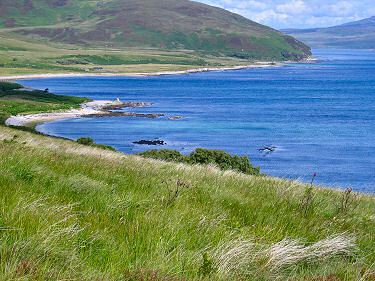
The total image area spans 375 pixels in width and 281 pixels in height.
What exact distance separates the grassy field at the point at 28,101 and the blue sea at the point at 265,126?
1146 centimetres

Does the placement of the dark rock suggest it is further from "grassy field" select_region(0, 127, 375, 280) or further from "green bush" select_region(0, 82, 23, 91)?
"green bush" select_region(0, 82, 23, 91)

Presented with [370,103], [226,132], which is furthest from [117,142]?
[370,103]

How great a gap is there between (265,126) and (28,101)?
57814 millimetres

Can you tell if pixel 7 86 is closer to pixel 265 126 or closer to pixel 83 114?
pixel 83 114

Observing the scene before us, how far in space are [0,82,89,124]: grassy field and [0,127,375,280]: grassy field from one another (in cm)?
8881

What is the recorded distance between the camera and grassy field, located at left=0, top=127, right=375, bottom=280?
396 cm

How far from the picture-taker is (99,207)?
5852mm

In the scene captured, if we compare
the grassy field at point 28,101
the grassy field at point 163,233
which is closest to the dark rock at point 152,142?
the grassy field at point 28,101

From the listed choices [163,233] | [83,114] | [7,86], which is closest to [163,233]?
[163,233]

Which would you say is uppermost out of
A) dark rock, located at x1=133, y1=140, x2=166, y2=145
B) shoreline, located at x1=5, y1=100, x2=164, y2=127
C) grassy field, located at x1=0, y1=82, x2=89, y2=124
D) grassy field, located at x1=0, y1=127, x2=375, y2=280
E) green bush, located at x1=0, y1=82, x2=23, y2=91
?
grassy field, located at x1=0, y1=127, x2=375, y2=280

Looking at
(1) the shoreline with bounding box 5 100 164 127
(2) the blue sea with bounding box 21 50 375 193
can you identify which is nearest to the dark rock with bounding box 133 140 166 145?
(2) the blue sea with bounding box 21 50 375 193

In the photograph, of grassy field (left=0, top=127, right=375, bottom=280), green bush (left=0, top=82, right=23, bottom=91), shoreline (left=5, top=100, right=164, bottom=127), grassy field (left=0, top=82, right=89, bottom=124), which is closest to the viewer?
grassy field (left=0, top=127, right=375, bottom=280)

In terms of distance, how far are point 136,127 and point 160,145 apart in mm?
18790

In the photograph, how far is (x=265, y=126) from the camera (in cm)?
9300
